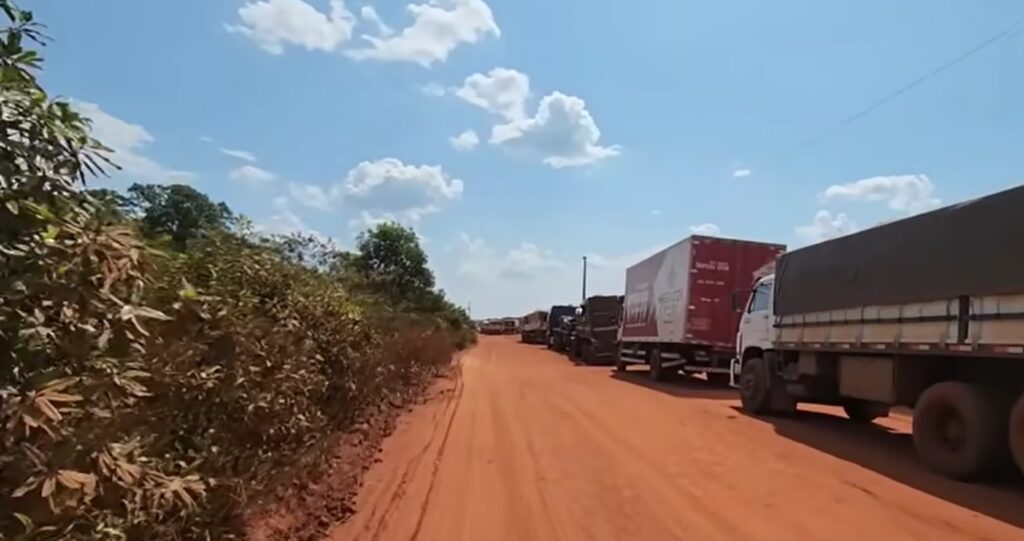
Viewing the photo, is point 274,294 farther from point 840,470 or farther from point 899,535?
point 840,470

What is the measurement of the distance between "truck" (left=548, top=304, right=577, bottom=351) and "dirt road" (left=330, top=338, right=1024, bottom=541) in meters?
27.0

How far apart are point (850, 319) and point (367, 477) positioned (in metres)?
7.34

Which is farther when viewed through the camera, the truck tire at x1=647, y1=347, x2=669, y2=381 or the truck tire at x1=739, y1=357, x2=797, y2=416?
the truck tire at x1=647, y1=347, x2=669, y2=381

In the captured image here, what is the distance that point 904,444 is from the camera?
10797 mm

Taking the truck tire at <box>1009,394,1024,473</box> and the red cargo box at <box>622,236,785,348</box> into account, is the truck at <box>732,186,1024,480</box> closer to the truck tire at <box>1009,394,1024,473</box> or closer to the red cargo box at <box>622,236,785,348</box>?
the truck tire at <box>1009,394,1024,473</box>

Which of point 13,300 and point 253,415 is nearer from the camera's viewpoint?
point 13,300

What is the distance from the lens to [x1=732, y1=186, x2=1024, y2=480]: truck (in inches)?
300

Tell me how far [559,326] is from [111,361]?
40453 mm

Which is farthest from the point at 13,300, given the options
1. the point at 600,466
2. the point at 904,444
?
the point at 904,444

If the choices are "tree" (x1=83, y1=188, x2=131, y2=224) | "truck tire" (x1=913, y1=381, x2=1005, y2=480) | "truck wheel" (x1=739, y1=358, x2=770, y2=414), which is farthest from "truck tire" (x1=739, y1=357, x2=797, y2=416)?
"tree" (x1=83, y1=188, x2=131, y2=224)

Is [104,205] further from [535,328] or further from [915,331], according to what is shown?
[535,328]

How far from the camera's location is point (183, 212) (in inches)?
297

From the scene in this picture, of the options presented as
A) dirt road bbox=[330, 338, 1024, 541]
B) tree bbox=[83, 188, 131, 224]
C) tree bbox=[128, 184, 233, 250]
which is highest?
tree bbox=[128, 184, 233, 250]

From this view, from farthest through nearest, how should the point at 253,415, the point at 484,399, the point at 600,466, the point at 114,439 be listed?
the point at 484,399, the point at 600,466, the point at 253,415, the point at 114,439
